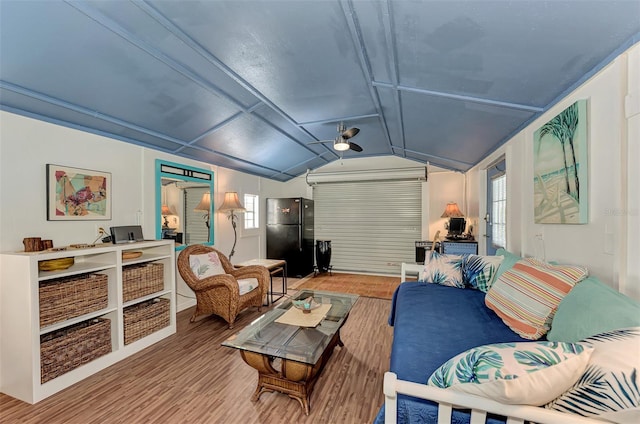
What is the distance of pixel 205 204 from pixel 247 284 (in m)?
1.66

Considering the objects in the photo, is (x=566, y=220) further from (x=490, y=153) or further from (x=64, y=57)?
(x=64, y=57)

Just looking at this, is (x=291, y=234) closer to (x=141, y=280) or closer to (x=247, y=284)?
(x=247, y=284)

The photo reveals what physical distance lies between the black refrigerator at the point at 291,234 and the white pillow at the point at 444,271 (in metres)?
3.08

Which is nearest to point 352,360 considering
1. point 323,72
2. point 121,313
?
point 121,313

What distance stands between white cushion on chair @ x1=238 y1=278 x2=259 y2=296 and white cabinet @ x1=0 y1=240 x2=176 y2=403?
3.06 feet

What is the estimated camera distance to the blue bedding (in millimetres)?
1015

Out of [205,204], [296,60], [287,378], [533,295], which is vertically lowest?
[287,378]

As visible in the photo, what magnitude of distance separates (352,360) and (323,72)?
8.73 ft

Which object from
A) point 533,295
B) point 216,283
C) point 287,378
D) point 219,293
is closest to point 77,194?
point 216,283

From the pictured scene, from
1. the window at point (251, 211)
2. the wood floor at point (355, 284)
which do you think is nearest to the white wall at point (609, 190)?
the wood floor at point (355, 284)

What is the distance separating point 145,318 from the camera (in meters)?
2.63

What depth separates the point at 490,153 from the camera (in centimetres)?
358

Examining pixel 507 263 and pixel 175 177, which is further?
pixel 175 177

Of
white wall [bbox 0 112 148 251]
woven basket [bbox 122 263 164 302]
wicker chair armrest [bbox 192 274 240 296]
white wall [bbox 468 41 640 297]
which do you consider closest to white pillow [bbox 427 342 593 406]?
white wall [bbox 468 41 640 297]
